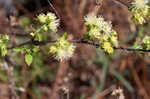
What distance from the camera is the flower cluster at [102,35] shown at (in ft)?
4.86

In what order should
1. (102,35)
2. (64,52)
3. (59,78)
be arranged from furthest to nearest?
(59,78) < (102,35) < (64,52)

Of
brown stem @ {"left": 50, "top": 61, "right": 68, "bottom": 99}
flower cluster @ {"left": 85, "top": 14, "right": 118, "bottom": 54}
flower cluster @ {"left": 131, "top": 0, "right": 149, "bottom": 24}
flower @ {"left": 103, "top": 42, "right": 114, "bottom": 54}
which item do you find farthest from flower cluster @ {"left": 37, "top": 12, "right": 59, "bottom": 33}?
brown stem @ {"left": 50, "top": 61, "right": 68, "bottom": 99}

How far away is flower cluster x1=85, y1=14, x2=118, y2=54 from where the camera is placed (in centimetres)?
148

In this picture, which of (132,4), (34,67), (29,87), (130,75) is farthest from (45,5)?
(132,4)

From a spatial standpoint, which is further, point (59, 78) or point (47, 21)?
point (59, 78)

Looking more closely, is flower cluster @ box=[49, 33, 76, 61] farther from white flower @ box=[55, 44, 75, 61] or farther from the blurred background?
the blurred background

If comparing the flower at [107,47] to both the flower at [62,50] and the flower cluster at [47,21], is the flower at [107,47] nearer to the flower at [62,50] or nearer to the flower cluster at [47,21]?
the flower at [62,50]

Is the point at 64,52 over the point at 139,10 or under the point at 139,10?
under

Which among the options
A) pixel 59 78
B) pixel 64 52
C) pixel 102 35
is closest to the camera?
pixel 64 52

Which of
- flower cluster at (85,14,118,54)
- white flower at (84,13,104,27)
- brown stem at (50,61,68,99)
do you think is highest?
white flower at (84,13,104,27)

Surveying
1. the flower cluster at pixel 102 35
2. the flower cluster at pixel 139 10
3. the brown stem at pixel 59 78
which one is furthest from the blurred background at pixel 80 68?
the flower cluster at pixel 102 35

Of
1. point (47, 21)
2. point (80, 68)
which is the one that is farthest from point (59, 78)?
point (47, 21)

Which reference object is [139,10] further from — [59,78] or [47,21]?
[59,78]

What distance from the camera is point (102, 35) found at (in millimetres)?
1525
